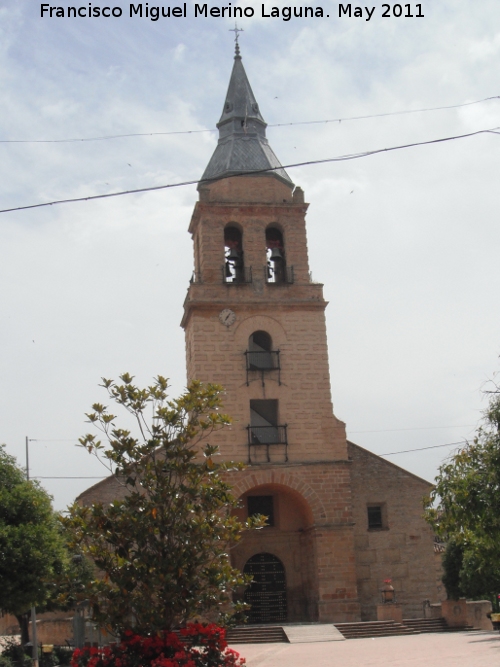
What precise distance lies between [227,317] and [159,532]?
1822 cm

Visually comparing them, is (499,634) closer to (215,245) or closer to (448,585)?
(448,585)

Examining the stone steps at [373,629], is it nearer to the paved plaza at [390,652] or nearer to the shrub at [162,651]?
the paved plaza at [390,652]

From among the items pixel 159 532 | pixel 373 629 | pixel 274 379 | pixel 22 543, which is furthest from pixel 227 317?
pixel 159 532

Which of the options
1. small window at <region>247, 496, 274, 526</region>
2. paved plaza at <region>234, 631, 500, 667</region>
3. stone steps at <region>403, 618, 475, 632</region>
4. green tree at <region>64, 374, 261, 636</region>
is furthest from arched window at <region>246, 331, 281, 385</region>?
green tree at <region>64, 374, 261, 636</region>

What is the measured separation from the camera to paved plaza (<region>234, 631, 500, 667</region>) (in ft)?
57.5

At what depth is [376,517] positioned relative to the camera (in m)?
32.4

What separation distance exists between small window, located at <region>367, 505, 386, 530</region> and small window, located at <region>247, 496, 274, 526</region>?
387 cm

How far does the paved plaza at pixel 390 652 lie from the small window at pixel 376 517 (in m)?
6.09

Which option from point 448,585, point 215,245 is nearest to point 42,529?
point 215,245

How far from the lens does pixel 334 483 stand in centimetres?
3019

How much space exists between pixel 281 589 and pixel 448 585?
8.59 meters

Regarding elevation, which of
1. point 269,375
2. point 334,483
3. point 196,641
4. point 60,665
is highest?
point 269,375

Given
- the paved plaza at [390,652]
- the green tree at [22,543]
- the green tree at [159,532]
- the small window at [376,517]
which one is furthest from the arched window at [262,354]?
the green tree at [159,532]

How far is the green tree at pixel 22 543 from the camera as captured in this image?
21.4m
